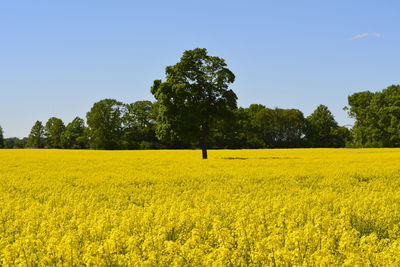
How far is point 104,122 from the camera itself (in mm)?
91625

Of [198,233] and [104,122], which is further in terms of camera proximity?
[104,122]

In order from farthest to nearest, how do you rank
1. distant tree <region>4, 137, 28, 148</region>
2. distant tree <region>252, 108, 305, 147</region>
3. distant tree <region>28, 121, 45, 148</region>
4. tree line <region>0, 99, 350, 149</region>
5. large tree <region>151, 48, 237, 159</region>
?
1. distant tree <region>4, 137, 28, 148</region>
2. distant tree <region>28, 121, 45, 148</region>
3. distant tree <region>252, 108, 305, 147</region>
4. tree line <region>0, 99, 350, 149</region>
5. large tree <region>151, 48, 237, 159</region>

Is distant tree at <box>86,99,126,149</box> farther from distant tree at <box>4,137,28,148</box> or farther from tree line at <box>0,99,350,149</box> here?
distant tree at <box>4,137,28,148</box>

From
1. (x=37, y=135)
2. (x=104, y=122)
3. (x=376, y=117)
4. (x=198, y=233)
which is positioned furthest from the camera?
(x=37, y=135)

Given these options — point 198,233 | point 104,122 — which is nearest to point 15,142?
point 104,122

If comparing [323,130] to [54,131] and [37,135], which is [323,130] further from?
[37,135]

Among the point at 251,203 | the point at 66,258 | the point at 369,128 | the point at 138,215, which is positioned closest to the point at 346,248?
the point at 66,258

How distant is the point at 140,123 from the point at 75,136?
2214cm

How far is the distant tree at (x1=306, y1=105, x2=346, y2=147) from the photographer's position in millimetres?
99812

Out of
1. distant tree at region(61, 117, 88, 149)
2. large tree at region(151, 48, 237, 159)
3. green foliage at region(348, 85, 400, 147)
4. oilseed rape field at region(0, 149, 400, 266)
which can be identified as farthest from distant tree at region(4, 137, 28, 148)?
oilseed rape field at region(0, 149, 400, 266)

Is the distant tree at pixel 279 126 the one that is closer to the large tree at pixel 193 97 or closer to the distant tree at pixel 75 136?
the distant tree at pixel 75 136

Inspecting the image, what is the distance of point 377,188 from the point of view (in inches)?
580

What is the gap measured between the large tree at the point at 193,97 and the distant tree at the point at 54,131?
7738 cm

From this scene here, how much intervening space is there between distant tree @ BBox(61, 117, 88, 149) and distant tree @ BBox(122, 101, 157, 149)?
12691mm
